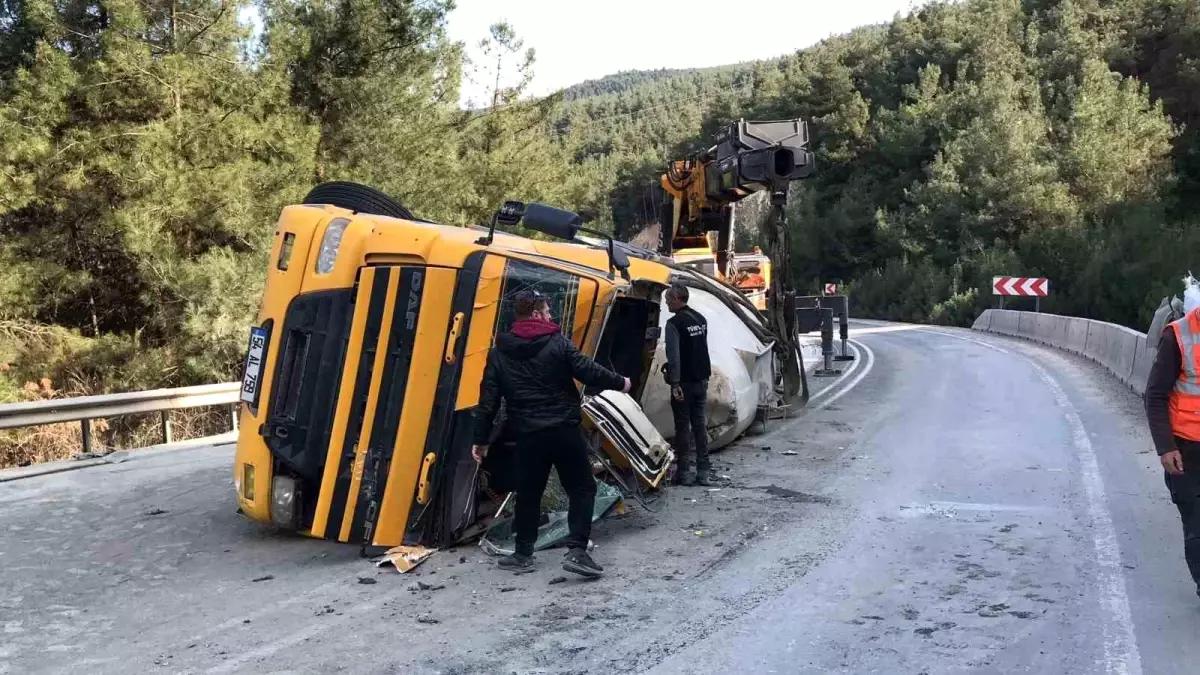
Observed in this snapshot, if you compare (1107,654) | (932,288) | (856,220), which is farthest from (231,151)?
(856,220)

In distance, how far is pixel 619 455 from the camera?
7.00 metres

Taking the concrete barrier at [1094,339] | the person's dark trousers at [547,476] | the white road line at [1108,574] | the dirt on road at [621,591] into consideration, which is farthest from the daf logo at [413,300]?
the concrete barrier at [1094,339]

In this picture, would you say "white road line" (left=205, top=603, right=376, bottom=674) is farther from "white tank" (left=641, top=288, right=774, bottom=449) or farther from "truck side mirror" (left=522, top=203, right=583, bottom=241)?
"white tank" (left=641, top=288, right=774, bottom=449)

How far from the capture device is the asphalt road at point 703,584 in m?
4.32

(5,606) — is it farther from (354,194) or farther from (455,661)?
(354,194)

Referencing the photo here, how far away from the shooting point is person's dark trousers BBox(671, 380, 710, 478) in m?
7.98

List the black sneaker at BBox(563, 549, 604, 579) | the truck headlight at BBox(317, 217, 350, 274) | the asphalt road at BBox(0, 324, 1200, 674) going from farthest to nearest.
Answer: the truck headlight at BBox(317, 217, 350, 274)
the black sneaker at BBox(563, 549, 604, 579)
the asphalt road at BBox(0, 324, 1200, 674)

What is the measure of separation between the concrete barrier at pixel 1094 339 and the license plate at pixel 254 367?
781 centimetres

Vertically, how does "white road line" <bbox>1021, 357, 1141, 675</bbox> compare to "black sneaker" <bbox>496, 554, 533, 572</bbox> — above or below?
above

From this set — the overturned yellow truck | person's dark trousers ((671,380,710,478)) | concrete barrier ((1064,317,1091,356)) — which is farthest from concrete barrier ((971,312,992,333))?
the overturned yellow truck

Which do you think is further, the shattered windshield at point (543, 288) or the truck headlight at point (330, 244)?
the truck headlight at point (330, 244)

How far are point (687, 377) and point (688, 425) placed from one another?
1.41 ft

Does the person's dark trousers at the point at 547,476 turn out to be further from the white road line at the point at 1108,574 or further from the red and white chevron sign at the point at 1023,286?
the red and white chevron sign at the point at 1023,286

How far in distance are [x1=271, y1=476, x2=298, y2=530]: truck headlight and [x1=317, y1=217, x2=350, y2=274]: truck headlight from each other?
1.39 metres
